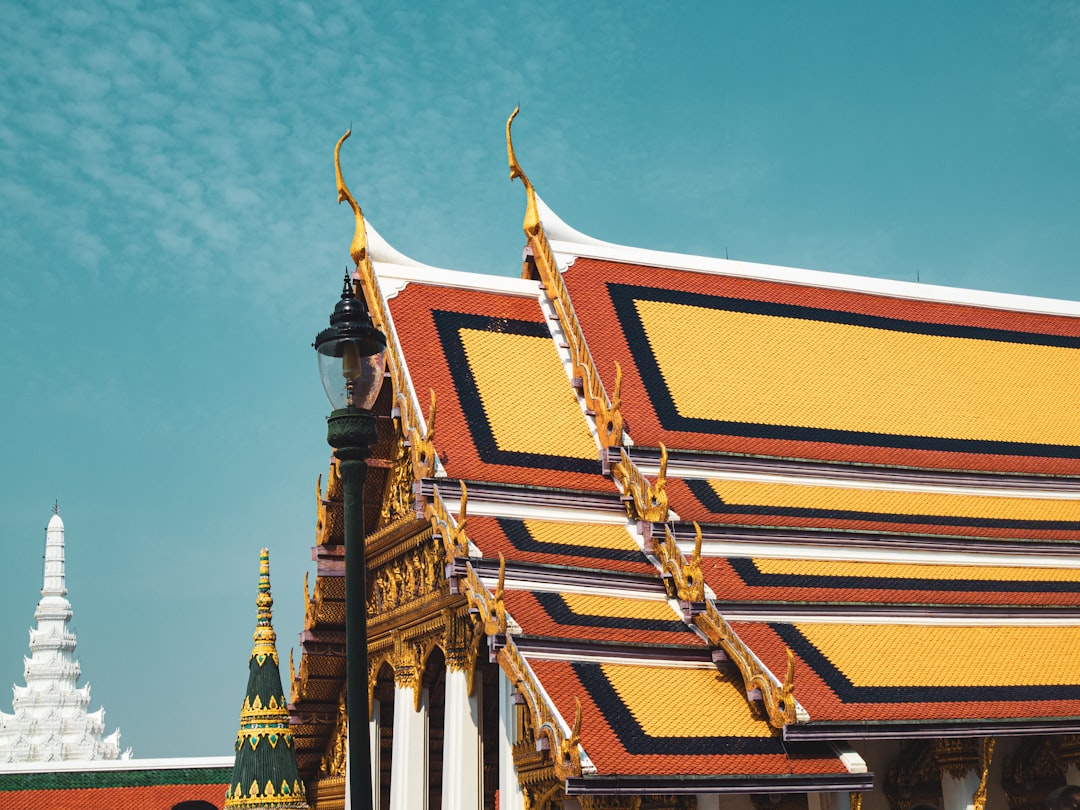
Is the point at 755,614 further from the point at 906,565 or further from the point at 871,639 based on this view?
the point at 906,565

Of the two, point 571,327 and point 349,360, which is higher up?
point 571,327

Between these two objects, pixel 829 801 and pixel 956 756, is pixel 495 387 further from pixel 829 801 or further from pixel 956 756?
pixel 956 756

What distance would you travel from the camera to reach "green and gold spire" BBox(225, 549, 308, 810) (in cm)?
1767

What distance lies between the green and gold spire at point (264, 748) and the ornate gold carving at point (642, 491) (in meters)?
5.08

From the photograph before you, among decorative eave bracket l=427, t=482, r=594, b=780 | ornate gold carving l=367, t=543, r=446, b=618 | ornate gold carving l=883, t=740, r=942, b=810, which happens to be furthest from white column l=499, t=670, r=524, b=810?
ornate gold carving l=883, t=740, r=942, b=810

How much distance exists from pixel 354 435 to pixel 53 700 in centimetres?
4174

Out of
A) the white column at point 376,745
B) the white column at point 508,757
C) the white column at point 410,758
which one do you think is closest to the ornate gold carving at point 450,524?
the white column at point 508,757

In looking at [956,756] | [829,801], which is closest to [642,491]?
[829,801]

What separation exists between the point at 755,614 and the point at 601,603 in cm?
170

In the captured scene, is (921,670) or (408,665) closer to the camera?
(921,670)

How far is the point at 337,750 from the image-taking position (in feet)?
73.2

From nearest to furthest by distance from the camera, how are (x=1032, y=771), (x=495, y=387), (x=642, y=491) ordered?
(x=1032, y=771), (x=642, y=491), (x=495, y=387)

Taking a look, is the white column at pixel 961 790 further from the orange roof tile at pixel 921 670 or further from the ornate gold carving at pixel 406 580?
the ornate gold carving at pixel 406 580

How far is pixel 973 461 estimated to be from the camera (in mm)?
20672
